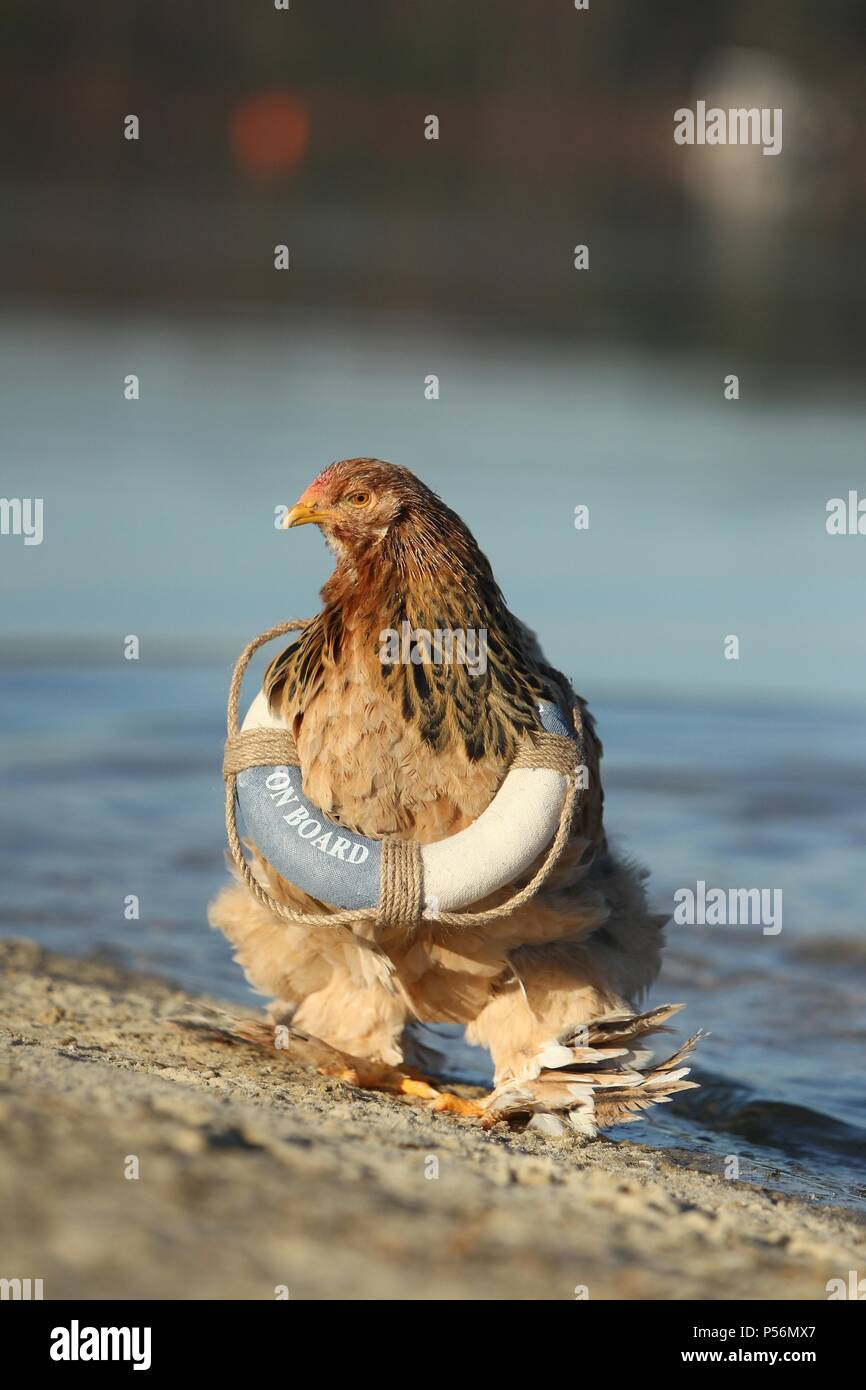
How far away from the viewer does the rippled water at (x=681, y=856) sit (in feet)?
19.7

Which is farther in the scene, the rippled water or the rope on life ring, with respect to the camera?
the rippled water

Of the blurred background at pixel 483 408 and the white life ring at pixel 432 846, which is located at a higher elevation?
the blurred background at pixel 483 408

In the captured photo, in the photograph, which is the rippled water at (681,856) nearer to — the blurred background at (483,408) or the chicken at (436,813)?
the blurred background at (483,408)

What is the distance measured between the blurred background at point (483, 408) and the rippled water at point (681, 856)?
25 millimetres

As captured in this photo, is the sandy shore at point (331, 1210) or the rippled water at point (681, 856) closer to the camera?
the sandy shore at point (331, 1210)

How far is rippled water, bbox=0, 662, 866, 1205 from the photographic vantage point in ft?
19.7

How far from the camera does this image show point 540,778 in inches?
196

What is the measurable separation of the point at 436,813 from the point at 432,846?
0.13 metres

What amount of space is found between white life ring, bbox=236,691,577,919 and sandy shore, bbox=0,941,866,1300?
61 centimetres
